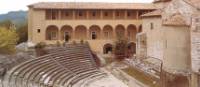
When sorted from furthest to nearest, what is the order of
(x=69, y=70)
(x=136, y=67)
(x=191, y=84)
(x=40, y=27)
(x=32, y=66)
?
(x=40, y=27) → (x=136, y=67) → (x=69, y=70) → (x=32, y=66) → (x=191, y=84)

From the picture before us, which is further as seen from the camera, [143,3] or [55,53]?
[143,3]

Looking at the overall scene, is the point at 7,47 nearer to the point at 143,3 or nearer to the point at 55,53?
the point at 55,53

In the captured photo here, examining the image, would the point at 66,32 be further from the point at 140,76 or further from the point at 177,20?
the point at 177,20

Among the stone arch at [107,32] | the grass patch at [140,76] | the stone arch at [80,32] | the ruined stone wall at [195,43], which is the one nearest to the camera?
the ruined stone wall at [195,43]

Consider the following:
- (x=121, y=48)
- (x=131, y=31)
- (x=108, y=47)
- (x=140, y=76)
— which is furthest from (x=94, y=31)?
(x=140, y=76)

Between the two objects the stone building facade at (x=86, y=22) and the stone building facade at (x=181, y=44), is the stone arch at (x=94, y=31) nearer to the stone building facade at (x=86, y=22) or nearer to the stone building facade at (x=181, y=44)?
the stone building facade at (x=86, y=22)

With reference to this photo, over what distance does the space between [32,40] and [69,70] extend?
1513cm

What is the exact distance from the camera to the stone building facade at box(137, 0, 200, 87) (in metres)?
29.5

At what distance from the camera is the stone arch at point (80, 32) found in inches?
2186

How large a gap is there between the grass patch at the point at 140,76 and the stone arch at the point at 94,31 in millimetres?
12998

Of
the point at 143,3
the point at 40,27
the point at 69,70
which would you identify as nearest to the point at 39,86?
the point at 69,70

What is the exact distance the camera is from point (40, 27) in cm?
5300

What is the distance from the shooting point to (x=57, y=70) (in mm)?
38469

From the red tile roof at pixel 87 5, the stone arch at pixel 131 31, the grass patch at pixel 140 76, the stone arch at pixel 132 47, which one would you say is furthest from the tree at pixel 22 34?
the grass patch at pixel 140 76
